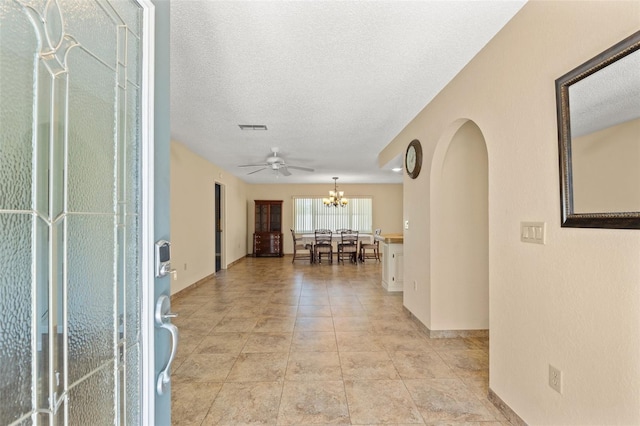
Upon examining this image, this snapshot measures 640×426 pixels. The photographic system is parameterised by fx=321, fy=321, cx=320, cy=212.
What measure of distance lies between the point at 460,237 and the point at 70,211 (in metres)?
3.00

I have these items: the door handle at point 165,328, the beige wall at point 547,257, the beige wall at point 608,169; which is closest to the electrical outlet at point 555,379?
the beige wall at point 547,257

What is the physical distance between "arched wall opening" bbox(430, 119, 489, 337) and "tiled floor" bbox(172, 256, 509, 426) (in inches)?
10.2

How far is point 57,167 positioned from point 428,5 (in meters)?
1.78

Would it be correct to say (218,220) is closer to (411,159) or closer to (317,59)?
(411,159)

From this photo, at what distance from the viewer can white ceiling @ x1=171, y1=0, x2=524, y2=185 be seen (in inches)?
67.9

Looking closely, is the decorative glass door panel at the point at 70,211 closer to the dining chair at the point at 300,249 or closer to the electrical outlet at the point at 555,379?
the electrical outlet at the point at 555,379

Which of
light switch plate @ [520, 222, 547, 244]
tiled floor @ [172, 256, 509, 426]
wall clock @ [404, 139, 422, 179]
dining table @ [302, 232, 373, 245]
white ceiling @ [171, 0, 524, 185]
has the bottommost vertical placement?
tiled floor @ [172, 256, 509, 426]

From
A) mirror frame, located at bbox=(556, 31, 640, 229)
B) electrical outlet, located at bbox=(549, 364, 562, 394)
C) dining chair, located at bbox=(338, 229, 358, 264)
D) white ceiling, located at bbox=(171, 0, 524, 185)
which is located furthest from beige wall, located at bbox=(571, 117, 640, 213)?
dining chair, located at bbox=(338, 229, 358, 264)

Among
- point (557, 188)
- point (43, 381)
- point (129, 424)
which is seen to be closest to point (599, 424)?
point (557, 188)

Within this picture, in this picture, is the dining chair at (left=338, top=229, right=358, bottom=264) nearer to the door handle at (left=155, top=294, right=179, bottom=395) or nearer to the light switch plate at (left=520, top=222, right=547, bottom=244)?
the light switch plate at (left=520, top=222, right=547, bottom=244)

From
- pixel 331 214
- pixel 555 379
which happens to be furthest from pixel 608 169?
pixel 331 214

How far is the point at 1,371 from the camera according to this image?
1.91 ft

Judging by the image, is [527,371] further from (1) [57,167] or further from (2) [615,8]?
(1) [57,167]

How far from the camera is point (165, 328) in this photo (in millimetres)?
973
